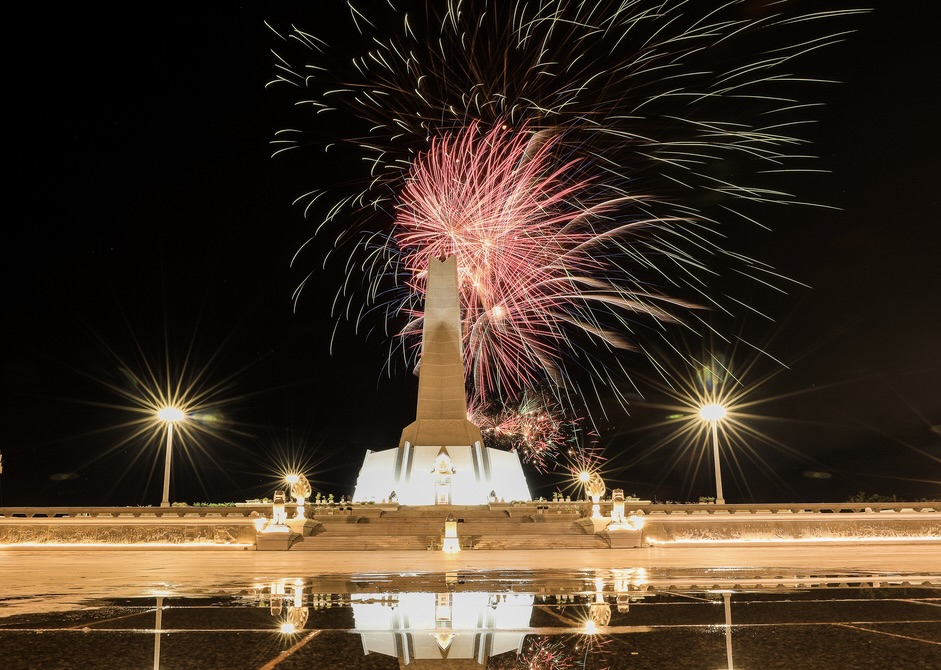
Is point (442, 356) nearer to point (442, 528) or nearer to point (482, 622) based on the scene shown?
point (442, 528)

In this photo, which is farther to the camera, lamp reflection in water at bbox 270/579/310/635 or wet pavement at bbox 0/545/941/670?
lamp reflection in water at bbox 270/579/310/635

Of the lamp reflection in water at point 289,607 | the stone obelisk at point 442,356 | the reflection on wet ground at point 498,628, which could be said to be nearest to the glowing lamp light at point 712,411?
the stone obelisk at point 442,356

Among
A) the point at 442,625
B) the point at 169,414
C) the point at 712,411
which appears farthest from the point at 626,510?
the point at 442,625

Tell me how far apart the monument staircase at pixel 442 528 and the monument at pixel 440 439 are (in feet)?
27.7

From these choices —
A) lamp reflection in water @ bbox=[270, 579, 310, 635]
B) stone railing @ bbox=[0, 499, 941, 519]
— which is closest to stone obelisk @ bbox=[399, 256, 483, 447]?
stone railing @ bbox=[0, 499, 941, 519]

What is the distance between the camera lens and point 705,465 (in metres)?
82.2

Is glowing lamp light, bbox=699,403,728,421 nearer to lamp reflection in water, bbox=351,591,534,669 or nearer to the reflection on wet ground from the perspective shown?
the reflection on wet ground

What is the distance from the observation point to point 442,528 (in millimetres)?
25078

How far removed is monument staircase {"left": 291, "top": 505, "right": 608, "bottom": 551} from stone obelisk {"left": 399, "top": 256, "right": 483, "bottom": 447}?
33.9 feet

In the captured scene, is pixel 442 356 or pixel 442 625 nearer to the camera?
pixel 442 625

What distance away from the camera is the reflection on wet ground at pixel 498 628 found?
4.20 m

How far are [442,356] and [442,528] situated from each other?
17997 mm

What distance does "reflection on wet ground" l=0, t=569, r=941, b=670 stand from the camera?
4203mm

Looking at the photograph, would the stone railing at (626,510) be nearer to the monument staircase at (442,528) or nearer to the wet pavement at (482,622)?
the monument staircase at (442,528)
